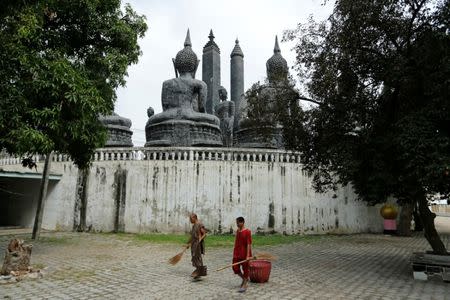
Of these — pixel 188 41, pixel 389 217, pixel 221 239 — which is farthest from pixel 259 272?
pixel 188 41

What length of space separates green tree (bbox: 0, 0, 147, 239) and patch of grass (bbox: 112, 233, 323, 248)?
4674 mm

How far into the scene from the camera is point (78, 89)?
8336 millimetres

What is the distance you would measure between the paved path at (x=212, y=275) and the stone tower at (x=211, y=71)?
17.8 m

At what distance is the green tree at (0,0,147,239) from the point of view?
308 inches

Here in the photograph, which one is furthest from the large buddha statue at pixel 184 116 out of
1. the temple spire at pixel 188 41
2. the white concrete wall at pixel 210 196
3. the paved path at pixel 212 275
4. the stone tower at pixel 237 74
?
the paved path at pixel 212 275

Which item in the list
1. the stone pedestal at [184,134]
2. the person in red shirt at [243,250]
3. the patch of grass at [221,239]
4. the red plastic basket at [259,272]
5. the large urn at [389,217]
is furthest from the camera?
the stone pedestal at [184,134]

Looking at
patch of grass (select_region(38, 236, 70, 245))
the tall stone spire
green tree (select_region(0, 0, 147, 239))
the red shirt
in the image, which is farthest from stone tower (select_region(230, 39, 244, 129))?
the red shirt

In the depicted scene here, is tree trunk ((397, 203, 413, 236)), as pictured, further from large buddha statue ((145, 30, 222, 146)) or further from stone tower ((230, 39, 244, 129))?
stone tower ((230, 39, 244, 129))

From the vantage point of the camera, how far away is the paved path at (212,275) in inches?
264

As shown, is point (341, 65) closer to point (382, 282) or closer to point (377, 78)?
point (377, 78)

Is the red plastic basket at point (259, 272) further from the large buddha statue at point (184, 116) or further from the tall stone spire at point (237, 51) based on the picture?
the tall stone spire at point (237, 51)

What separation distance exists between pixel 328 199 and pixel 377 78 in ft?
28.0

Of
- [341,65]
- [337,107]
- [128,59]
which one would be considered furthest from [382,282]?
[128,59]

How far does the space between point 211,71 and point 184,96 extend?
8.39m
